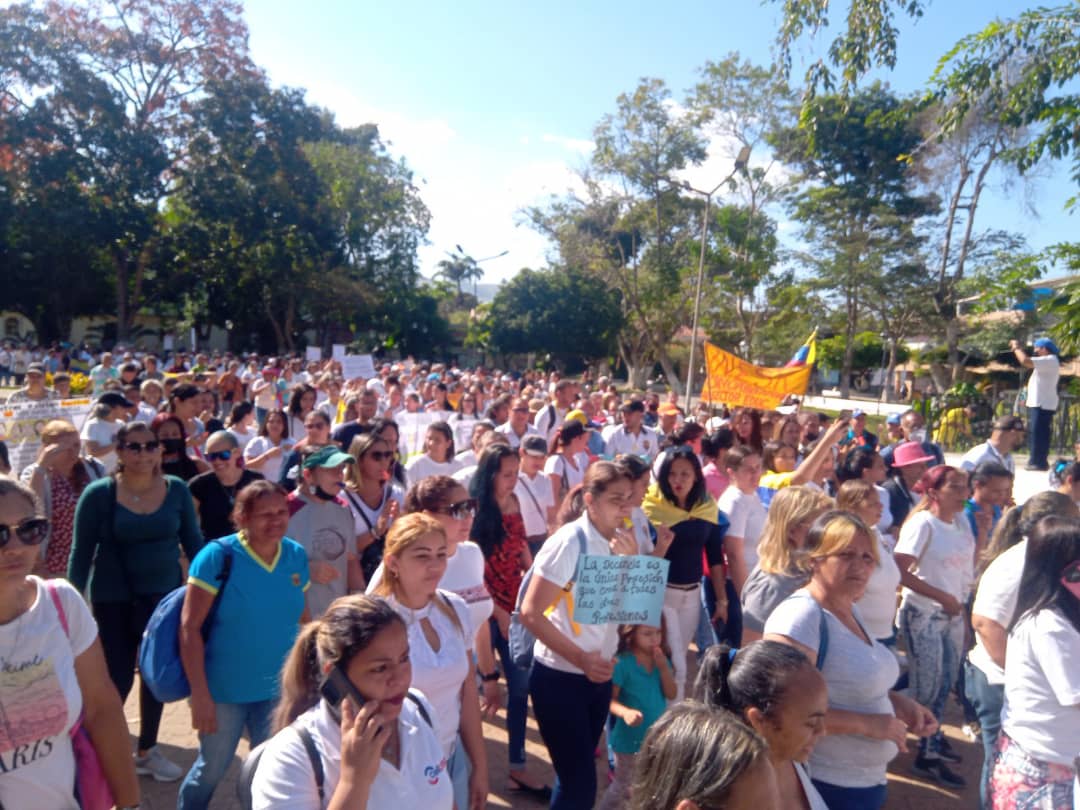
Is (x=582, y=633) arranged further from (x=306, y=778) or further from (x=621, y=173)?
(x=621, y=173)

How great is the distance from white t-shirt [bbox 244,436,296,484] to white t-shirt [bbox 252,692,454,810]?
17.3 ft

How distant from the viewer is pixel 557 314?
3884 cm

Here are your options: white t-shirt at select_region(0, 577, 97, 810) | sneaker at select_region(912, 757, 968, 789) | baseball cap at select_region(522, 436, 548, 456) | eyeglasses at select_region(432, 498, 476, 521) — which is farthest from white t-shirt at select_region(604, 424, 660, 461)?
white t-shirt at select_region(0, 577, 97, 810)

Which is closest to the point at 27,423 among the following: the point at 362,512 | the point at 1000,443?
the point at 362,512

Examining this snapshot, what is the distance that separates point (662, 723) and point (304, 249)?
37997 millimetres

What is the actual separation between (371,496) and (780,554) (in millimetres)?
2343

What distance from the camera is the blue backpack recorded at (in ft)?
10.7

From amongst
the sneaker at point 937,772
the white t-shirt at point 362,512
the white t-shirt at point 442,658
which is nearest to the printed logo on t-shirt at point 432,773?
the white t-shirt at point 442,658

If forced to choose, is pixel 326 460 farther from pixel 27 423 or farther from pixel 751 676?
pixel 27 423

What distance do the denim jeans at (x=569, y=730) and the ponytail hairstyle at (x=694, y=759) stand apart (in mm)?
1655

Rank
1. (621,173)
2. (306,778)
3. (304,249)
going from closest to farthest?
(306,778), (621,173), (304,249)

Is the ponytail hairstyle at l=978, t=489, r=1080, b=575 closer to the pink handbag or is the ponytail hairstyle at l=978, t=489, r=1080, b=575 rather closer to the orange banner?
the pink handbag

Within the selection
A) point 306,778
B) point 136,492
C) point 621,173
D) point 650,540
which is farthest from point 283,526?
point 621,173

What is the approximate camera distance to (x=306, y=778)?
6.74 feet
